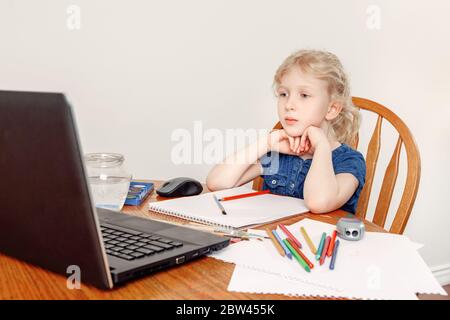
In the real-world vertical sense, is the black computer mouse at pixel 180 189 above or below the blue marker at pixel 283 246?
below

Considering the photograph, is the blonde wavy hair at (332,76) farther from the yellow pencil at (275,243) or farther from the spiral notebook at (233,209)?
the yellow pencil at (275,243)

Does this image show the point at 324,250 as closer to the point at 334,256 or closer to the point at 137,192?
the point at 334,256

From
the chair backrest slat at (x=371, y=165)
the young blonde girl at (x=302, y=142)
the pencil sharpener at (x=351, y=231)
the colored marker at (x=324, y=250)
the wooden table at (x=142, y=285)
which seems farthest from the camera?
the chair backrest slat at (x=371, y=165)

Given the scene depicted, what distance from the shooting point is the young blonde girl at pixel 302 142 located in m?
1.25

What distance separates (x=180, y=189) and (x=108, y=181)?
0.17m

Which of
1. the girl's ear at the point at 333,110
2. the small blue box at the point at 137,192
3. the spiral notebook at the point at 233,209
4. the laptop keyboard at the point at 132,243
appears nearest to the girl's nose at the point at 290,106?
the girl's ear at the point at 333,110

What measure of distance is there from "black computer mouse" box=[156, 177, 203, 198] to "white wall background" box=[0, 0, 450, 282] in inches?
19.6

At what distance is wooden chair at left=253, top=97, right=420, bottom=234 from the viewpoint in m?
1.10

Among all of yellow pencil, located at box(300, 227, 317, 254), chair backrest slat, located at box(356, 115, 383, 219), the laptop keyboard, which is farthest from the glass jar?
chair backrest slat, located at box(356, 115, 383, 219)

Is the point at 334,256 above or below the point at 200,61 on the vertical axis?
below

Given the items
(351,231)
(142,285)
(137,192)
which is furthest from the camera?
(137,192)

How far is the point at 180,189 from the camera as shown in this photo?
1146 millimetres

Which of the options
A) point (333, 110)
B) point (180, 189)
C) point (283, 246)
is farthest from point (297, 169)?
point (283, 246)

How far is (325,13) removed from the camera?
1.89 meters
